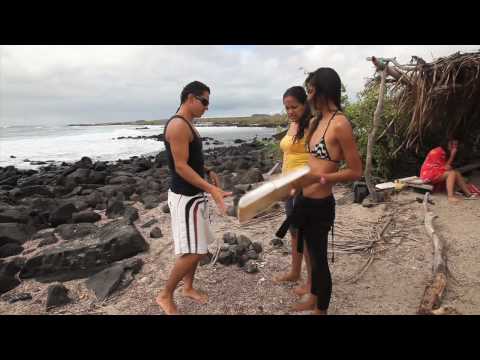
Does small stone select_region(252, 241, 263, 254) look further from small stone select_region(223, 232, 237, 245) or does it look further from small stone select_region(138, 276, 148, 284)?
small stone select_region(138, 276, 148, 284)

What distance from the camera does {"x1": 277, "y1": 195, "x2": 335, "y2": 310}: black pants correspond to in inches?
95.0

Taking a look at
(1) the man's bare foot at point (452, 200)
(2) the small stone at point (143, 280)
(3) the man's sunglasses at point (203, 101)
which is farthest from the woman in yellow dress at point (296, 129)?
(1) the man's bare foot at point (452, 200)

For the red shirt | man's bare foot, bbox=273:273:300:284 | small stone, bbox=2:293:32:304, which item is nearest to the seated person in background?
the red shirt

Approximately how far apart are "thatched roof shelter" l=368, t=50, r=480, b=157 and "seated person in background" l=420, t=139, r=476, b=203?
554 millimetres

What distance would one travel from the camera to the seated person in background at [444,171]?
5977 millimetres

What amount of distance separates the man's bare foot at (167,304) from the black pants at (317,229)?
1333 millimetres

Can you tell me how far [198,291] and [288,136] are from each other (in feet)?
6.16

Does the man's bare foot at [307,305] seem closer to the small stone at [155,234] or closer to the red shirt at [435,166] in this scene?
the small stone at [155,234]

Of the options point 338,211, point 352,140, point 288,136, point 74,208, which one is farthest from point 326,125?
point 74,208

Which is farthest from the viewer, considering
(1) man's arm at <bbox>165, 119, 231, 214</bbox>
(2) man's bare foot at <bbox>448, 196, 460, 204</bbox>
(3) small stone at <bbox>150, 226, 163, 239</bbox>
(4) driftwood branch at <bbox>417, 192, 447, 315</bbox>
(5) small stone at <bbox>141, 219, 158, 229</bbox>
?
(5) small stone at <bbox>141, 219, 158, 229</bbox>

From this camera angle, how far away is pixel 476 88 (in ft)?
20.6

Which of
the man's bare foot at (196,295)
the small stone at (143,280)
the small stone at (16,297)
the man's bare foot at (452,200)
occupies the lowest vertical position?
the small stone at (16,297)

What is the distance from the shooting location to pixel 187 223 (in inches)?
109

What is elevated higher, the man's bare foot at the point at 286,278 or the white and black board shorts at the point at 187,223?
the white and black board shorts at the point at 187,223
